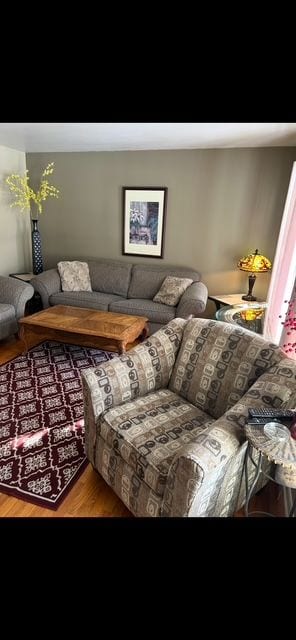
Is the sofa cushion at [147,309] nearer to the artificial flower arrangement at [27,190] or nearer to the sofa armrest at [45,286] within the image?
the sofa armrest at [45,286]

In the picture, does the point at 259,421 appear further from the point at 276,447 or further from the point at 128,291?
the point at 128,291

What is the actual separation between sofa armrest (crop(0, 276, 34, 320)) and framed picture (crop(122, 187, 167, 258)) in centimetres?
141

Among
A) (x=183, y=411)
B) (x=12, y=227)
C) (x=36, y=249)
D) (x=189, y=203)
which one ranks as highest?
(x=189, y=203)

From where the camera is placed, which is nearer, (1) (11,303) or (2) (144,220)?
(1) (11,303)

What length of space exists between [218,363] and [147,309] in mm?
1723

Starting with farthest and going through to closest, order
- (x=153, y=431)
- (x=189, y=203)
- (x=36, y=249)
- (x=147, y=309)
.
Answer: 1. (x=36, y=249)
2. (x=189, y=203)
3. (x=147, y=309)
4. (x=153, y=431)

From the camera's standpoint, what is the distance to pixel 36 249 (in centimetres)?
394

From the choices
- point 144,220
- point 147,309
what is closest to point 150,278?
point 147,309

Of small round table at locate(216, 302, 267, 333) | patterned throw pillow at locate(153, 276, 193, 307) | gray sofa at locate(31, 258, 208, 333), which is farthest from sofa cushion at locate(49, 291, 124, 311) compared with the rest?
small round table at locate(216, 302, 267, 333)

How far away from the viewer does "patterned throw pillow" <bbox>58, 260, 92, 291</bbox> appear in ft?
11.8

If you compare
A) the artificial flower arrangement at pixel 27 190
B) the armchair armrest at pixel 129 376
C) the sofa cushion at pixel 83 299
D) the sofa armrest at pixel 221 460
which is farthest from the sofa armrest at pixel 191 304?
the artificial flower arrangement at pixel 27 190
